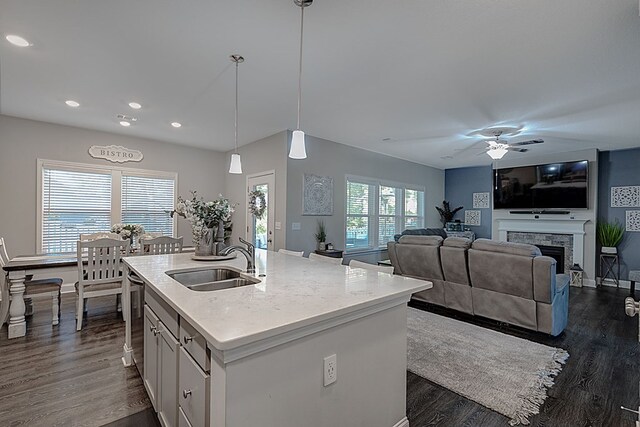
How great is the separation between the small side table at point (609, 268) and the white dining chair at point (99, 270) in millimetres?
8101

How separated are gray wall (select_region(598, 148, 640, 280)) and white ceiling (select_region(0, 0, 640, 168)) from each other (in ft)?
6.16

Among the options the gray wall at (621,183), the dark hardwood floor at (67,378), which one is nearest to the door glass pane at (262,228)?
the dark hardwood floor at (67,378)

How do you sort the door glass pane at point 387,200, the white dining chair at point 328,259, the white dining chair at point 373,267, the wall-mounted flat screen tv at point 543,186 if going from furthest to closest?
the door glass pane at point 387,200
the wall-mounted flat screen tv at point 543,186
the white dining chair at point 328,259
the white dining chair at point 373,267

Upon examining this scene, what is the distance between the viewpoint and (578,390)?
2291 millimetres

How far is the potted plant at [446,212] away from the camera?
8359mm

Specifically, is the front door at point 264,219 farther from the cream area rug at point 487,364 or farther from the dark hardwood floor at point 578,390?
the dark hardwood floor at point 578,390

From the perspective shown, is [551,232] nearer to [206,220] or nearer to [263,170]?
[263,170]

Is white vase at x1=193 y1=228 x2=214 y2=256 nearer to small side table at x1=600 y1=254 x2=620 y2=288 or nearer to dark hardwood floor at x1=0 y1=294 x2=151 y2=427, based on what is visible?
dark hardwood floor at x1=0 y1=294 x2=151 y2=427

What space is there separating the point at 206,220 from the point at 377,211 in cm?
451

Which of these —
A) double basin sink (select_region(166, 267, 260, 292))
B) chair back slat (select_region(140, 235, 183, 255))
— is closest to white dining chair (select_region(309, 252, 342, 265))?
double basin sink (select_region(166, 267, 260, 292))

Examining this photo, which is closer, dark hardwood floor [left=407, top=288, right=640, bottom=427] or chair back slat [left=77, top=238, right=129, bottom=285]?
dark hardwood floor [left=407, top=288, right=640, bottom=427]

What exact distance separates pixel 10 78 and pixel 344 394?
4.29 m

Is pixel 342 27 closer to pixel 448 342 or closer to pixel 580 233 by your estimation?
pixel 448 342

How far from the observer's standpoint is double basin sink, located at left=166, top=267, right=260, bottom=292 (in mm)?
2025
